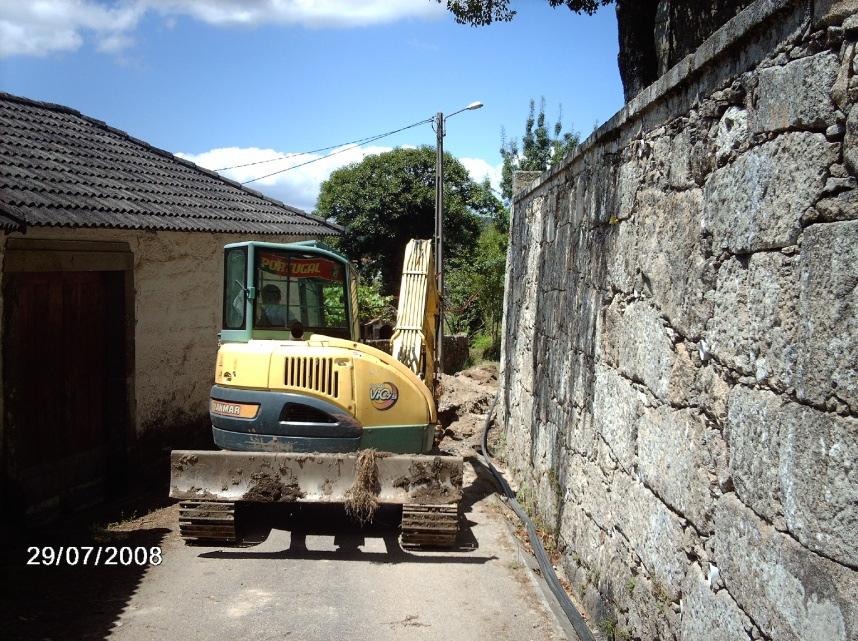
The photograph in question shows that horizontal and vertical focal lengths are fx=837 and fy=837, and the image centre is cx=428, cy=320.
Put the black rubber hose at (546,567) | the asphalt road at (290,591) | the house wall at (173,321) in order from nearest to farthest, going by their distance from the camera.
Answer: the black rubber hose at (546,567), the asphalt road at (290,591), the house wall at (173,321)

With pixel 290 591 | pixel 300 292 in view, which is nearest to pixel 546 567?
pixel 290 591

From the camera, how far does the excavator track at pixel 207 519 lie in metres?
6.77

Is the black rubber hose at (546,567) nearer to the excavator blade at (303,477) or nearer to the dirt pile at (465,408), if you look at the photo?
the excavator blade at (303,477)

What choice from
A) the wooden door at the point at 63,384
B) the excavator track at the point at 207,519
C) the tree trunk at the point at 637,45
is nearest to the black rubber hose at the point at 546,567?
the excavator track at the point at 207,519

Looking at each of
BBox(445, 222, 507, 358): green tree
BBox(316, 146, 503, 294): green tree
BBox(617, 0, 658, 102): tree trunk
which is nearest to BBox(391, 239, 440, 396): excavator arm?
BBox(617, 0, 658, 102): tree trunk

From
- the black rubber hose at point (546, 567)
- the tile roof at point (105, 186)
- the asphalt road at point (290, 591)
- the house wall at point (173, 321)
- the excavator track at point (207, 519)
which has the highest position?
the tile roof at point (105, 186)

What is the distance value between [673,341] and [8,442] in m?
5.80

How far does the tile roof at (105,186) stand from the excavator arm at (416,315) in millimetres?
2806

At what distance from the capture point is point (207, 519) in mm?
6773

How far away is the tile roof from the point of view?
7996 mm

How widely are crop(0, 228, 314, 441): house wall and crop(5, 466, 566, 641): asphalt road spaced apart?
2.28 m

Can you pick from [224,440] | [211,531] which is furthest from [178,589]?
[224,440]

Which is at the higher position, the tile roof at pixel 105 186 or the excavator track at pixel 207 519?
A: the tile roof at pixel 105 186

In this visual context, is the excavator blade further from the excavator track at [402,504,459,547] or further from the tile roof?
the tile roof
